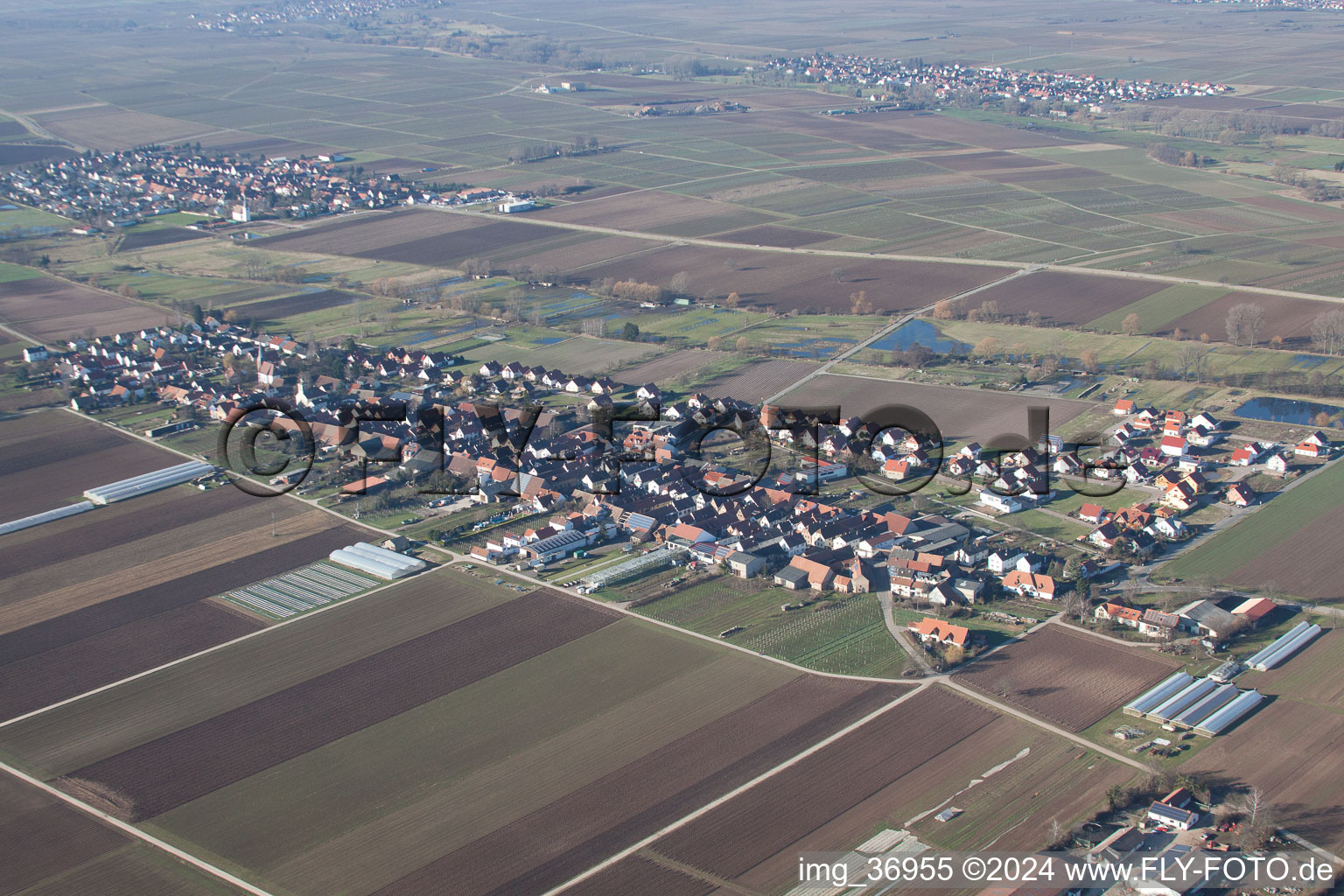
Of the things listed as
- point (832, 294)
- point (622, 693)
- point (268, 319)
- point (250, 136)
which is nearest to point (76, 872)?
point (622, 693)

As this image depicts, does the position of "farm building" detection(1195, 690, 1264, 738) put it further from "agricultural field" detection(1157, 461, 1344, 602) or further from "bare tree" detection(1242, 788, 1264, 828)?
"agricultural field" detection(1157, 461, 1344, 602)

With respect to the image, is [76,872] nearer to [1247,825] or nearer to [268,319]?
[1247,825]

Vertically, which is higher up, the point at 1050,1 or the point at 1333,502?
the point at 1050,1

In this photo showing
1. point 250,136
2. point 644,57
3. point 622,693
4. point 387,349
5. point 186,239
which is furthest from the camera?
point 644,57

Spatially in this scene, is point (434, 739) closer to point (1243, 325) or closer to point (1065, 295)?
point (1243, 325)

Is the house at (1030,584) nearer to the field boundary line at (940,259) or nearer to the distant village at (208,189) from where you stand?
the field boundary line at (940,259)

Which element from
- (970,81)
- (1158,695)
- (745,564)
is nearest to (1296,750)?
(1158,695)
